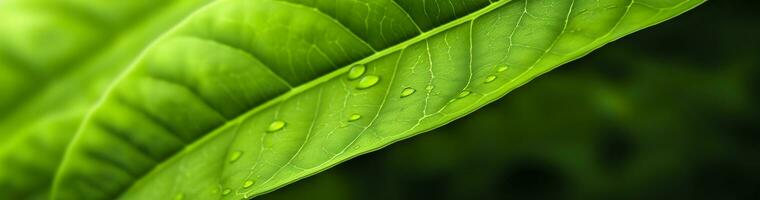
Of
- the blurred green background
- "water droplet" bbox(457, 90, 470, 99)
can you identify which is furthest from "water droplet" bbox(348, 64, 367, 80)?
the blurred green background

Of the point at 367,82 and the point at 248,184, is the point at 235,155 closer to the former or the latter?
the point at 248,184

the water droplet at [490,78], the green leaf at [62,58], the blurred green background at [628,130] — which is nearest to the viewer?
the water droplet at [490,78]

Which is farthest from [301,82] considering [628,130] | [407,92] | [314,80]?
[628,130]

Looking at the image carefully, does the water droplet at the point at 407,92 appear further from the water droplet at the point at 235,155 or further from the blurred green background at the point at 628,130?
the blurred green background at the point at 628,130

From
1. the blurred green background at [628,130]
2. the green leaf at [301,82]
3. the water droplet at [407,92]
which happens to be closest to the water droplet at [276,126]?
the green leaf at [301,82]

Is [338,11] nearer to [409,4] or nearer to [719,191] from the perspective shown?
[409,4]

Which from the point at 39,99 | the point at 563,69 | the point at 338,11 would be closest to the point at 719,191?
the point at 563,69
